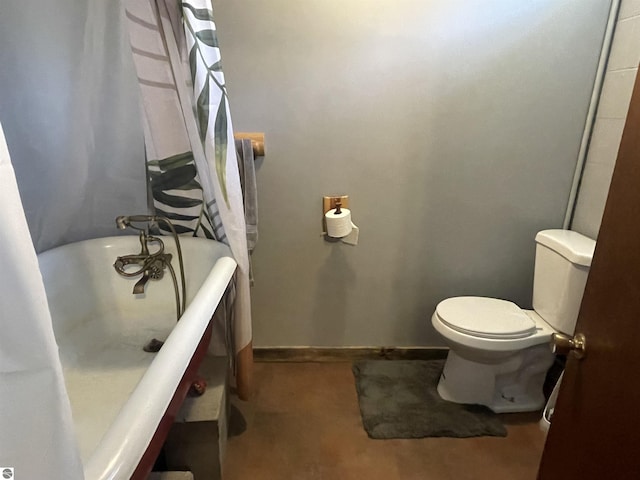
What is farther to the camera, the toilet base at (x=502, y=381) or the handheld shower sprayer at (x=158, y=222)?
the toilet base at (x=502, y=381)

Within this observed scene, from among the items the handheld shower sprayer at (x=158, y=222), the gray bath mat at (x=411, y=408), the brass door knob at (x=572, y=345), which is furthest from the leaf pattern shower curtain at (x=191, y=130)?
the brass door knob at (x=572, y=345)

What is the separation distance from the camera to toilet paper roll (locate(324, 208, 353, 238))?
203 cm

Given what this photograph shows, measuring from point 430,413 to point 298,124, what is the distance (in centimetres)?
145

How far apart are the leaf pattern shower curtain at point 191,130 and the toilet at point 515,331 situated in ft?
3.11

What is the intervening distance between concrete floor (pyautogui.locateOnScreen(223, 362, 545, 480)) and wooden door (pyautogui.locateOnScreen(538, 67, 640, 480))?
0.85m

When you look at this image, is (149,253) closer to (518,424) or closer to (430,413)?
(430,413)

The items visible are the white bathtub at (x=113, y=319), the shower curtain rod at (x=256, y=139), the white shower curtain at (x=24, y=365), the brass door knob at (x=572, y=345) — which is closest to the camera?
the white shower curtain at (x=24, y=365)

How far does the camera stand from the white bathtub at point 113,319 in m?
1.26

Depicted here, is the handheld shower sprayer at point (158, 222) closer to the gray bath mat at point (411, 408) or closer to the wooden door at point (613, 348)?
the gray bath mat at point (411, 408)

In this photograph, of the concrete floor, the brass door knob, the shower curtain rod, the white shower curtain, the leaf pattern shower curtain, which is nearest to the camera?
the white shower curtain

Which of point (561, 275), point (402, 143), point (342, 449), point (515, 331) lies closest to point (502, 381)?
point (515, 331)

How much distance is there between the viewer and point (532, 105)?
2.00 meters

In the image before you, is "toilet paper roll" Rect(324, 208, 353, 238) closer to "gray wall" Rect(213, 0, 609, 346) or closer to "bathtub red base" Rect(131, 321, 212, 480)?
"gray wall" Rect(213, 0, 609, 346)

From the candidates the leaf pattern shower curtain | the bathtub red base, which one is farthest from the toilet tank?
the bathtub red base
